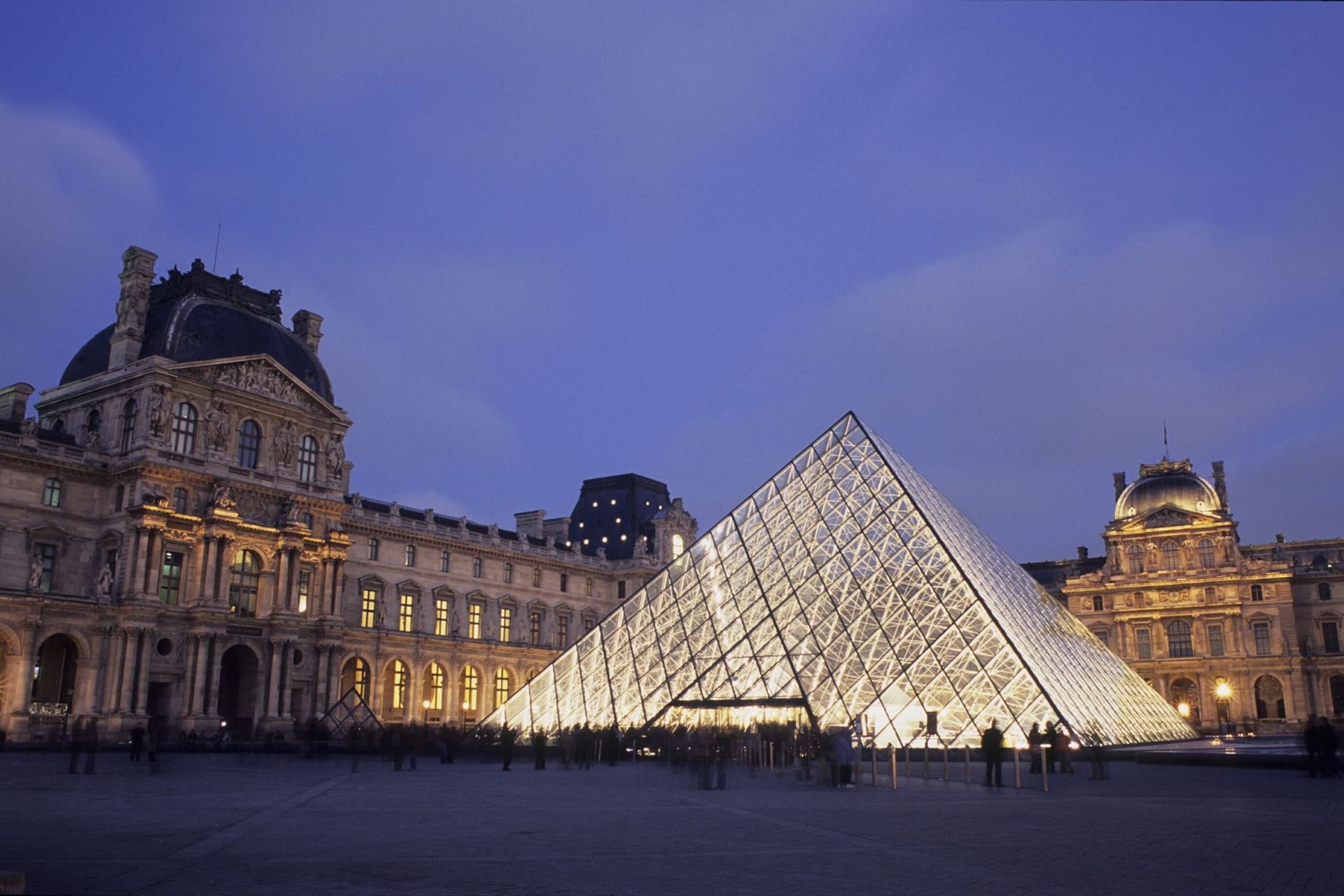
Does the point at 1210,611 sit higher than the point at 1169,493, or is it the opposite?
the point at 1169,493

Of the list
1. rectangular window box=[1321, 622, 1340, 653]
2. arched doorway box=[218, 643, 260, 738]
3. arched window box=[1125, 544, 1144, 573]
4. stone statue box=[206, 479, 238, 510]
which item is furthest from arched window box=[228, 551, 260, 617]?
rectangular window box=[1321, 622, 1340, 653]

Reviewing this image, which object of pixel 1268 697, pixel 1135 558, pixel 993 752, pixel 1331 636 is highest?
pixel 1135 558

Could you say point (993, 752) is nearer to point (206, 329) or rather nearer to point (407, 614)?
point (206, 329)

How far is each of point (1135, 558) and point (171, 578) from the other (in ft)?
165

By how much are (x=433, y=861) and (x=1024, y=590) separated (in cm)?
2669

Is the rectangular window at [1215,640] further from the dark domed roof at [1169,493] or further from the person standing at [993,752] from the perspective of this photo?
the person standing at [993,752]

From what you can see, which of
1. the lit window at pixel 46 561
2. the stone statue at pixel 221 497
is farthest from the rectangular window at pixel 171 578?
the lit window at pixel 46 561

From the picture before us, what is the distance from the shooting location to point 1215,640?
61281 millimetres

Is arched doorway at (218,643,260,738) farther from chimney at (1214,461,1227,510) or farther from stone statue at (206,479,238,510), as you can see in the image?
chimney at (1214,461,1227,510)

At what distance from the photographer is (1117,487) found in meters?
71.9

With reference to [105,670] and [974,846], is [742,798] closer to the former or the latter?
[974,846]

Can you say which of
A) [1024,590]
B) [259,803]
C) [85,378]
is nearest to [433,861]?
[259,803]

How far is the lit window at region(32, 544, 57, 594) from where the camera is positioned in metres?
37.1

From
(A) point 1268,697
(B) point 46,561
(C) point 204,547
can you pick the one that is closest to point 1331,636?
(A) point 1268,697
